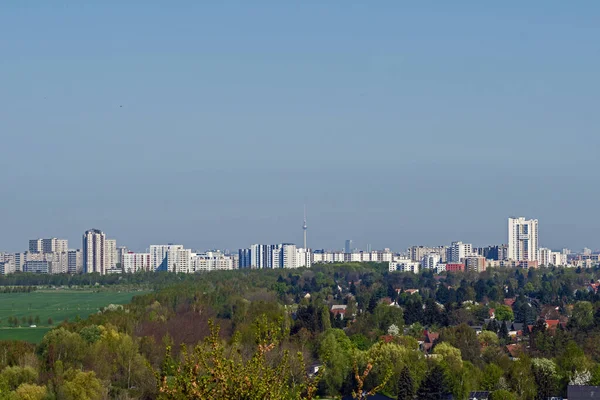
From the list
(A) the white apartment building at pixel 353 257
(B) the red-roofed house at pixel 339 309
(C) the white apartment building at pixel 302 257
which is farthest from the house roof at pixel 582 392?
(A) the white apartment building at pixel 353 257

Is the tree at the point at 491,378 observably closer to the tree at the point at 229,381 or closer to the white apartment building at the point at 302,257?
the tree at the point at 229,381

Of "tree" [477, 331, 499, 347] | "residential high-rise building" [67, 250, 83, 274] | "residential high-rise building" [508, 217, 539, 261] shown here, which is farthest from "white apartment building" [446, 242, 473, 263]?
"tree" [477, 331, 499, 347]

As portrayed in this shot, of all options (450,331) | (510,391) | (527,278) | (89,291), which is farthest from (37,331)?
(527,278)

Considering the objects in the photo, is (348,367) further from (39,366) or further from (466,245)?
(466,245)

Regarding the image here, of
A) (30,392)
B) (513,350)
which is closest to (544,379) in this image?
(513,350)

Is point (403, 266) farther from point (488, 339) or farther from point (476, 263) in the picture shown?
point (488, 339)

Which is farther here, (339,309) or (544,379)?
(339,309)

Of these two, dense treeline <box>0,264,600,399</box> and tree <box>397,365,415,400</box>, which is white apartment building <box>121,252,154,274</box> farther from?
tree <box>397,365,415,400</box>
